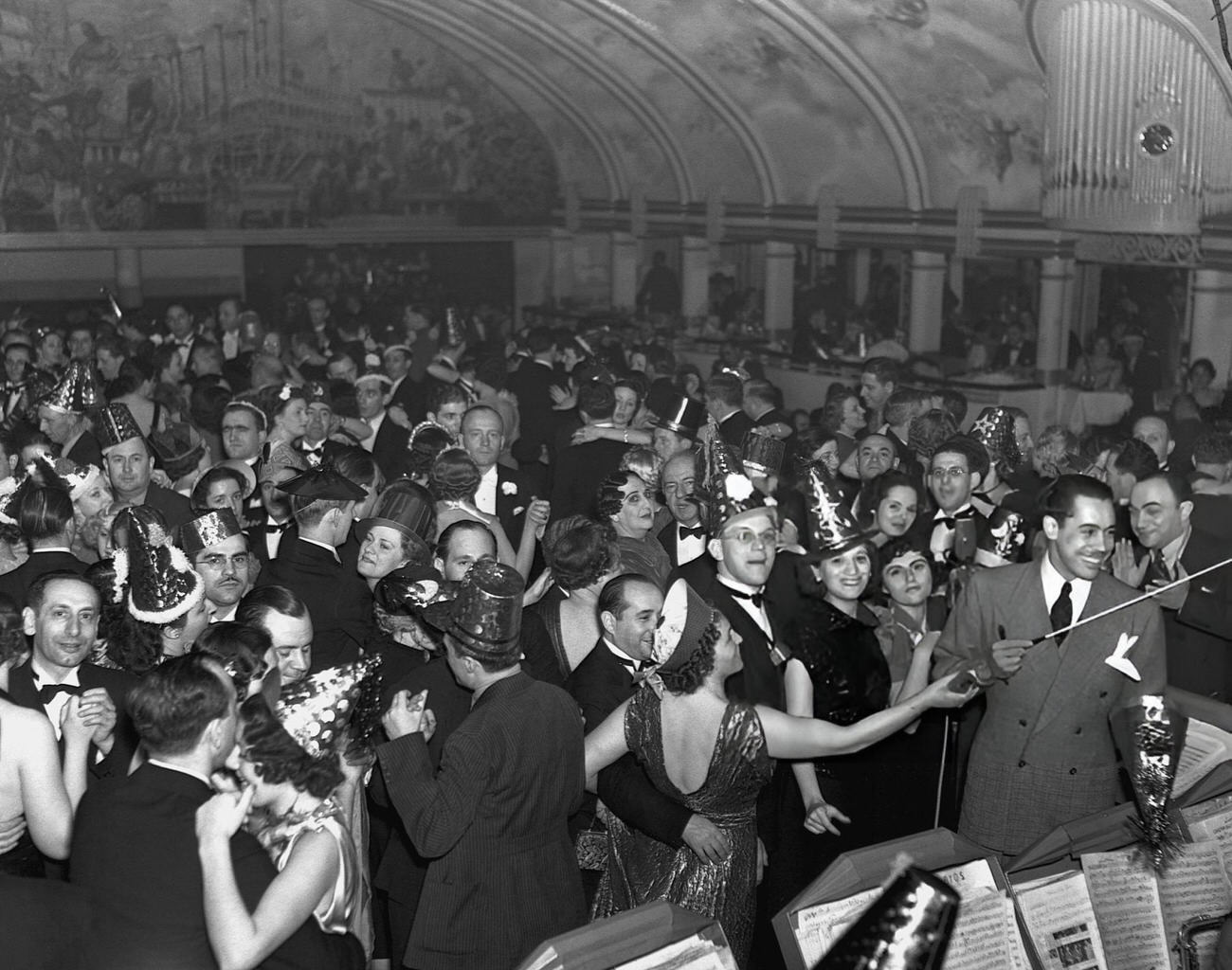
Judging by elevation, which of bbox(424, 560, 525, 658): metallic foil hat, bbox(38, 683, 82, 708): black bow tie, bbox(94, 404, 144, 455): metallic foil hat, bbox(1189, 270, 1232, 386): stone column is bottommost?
bbox(38, 683, 82, 708): black bow tie

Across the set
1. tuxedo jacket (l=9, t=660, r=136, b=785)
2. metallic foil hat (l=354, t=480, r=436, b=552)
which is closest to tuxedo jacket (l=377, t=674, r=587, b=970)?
tuxedo jacket (l=9, t=660, r=136, b=785)

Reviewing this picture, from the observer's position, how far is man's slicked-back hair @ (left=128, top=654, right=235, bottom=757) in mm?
3350

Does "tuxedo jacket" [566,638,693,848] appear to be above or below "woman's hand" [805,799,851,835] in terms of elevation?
above

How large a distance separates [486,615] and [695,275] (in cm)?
1803

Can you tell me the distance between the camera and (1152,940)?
3.88 meters

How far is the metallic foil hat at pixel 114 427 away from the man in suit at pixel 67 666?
8.54 ft

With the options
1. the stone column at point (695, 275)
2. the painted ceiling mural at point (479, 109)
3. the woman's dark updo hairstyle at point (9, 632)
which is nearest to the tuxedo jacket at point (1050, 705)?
the woman's dark updo hairstyle at point (9, 632)

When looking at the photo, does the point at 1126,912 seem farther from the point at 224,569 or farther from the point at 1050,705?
the point at 224,569

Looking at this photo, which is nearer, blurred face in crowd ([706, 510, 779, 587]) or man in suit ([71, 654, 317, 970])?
man in suit ([71, 654, 317, 970])

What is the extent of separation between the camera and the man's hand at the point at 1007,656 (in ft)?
14.4

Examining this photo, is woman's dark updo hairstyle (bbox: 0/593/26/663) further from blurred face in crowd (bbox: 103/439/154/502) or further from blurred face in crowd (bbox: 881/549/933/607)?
blurred face in crowd (bbox: 881/549/933/607)

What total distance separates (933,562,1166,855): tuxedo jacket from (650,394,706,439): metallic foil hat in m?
4.37

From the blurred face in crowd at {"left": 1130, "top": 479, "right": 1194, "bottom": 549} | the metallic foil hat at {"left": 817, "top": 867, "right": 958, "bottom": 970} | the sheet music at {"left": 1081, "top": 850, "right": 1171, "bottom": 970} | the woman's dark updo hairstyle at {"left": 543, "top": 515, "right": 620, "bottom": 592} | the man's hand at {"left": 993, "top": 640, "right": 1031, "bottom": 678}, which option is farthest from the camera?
the blurred face in crowd at {"left": 1130, "top": 479, "right": 1194, "bottom": 549}

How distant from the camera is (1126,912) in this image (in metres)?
3.88
